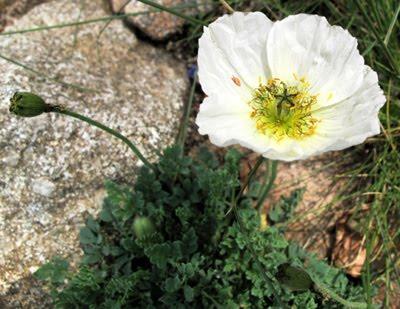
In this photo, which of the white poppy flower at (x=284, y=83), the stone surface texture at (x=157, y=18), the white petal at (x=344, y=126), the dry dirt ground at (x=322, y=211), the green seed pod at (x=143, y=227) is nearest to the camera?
the white petal at (x=344, y=126)

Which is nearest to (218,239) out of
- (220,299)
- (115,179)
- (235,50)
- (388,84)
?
(220,299)

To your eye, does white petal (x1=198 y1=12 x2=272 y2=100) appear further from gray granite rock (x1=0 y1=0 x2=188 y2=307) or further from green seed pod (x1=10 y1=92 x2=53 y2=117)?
gray granite rock (x1=0 y1=0 x2=188 y2=307)

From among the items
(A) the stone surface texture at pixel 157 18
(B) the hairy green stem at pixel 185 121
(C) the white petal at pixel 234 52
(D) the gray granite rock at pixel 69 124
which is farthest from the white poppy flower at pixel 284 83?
(A) the stone surface texture at pixel 157 18

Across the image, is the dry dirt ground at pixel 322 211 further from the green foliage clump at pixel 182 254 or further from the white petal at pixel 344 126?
the white petal at pixel 344 126

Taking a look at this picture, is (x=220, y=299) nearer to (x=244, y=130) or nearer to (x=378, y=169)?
(x=244, y=130)

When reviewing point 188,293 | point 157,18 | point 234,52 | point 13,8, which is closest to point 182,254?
point 188,293

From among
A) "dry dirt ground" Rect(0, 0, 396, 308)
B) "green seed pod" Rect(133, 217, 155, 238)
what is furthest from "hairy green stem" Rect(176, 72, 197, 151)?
"green seed pod" Rect(133, 217, 155, 238)
